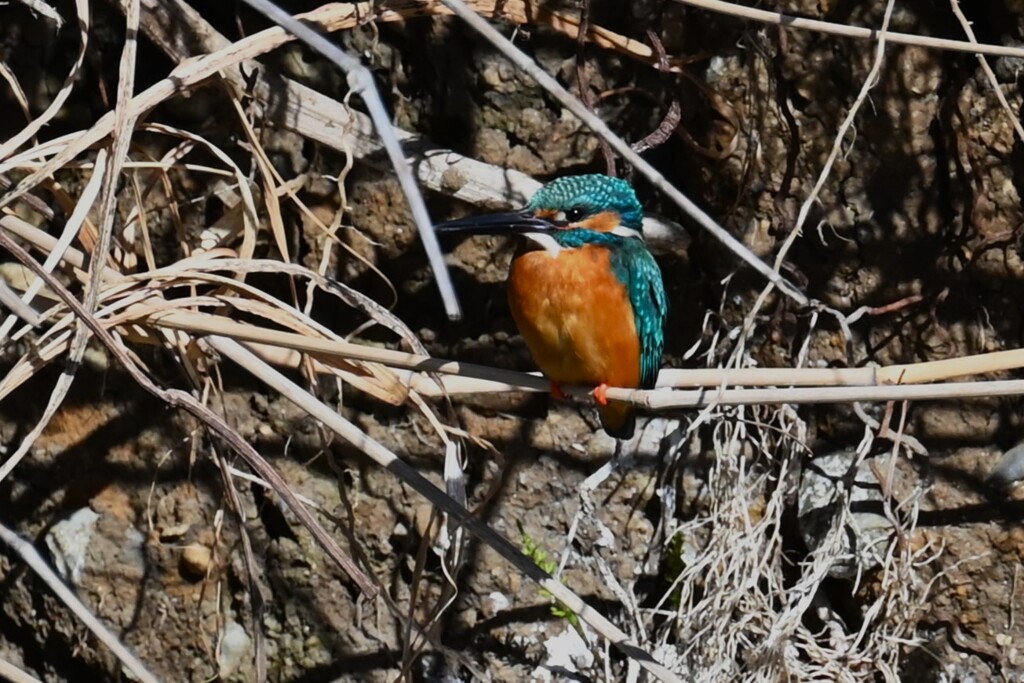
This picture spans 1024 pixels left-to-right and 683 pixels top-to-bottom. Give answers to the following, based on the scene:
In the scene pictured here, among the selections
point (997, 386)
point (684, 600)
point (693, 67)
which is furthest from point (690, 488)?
point (997, 386)

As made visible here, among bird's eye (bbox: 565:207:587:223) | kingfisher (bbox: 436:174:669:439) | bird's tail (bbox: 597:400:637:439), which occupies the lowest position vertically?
bird's tail (bbox: 597:400:637:439)

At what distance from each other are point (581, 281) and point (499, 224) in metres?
0.21

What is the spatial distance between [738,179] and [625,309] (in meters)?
0.49

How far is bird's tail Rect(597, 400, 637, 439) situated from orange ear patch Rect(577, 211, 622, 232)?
36 cm

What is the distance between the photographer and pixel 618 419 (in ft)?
8.34

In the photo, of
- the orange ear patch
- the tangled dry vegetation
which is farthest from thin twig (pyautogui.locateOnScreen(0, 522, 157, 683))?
the orange ear patch

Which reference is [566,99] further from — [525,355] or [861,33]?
[525,355]

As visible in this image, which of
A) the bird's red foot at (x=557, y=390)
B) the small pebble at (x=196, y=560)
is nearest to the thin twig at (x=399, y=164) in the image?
the bird's red foot at (x=557, y=390)

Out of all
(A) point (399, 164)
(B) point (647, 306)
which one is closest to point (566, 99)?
(A) point (399, 164)

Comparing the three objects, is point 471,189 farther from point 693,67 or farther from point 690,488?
point 690,488

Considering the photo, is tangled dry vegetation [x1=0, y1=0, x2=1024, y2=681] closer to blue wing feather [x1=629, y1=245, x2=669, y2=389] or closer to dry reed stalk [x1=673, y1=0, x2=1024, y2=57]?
blue wing feather [x1=629, y1=245, x2=669, y2=389]

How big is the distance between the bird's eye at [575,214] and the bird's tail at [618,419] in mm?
380

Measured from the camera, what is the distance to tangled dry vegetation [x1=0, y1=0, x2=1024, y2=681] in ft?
8.33

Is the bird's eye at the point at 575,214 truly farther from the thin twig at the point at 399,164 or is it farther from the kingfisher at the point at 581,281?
the thin twig at the point at 399,164
